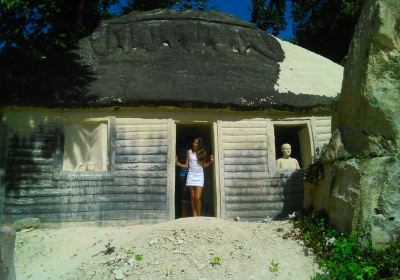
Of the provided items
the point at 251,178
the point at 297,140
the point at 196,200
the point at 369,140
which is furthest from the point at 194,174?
the point at 297,140

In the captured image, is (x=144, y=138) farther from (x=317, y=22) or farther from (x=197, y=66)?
(x=317, y=22)

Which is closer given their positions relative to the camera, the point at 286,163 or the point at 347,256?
the point at 347,256

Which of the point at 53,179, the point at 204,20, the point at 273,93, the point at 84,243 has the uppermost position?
the point at 204,20

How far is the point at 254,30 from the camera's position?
1452 cm

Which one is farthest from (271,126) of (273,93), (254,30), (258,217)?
(254,30)

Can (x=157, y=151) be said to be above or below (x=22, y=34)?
below

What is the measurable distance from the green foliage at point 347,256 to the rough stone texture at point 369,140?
0.20 meters

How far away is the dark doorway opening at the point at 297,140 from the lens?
1149 centimetres

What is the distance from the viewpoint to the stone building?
10.3 meters

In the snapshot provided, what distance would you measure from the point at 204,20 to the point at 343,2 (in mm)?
9276

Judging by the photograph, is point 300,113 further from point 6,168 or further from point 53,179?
point 6,168

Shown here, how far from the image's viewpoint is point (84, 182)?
1035 cm

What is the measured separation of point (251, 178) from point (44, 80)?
5.49 metres

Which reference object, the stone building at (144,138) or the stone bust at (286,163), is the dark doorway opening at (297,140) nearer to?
the stone building at (144,138)
